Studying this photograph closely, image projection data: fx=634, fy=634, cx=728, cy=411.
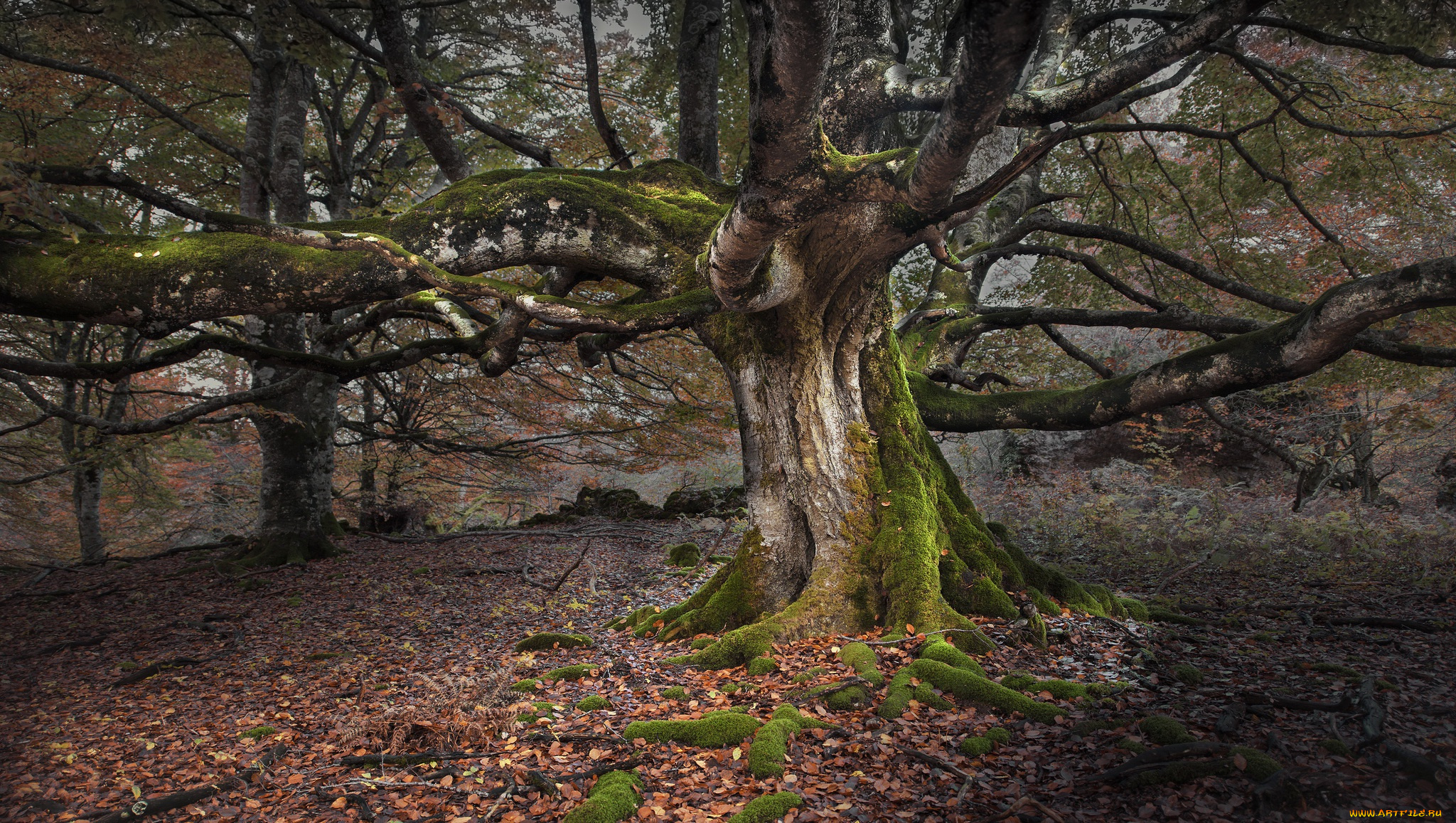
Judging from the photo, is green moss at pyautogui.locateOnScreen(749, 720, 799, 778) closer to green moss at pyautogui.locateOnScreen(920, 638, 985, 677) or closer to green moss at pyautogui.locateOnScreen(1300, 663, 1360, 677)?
green moss at pyautogui.locateOnScreen(920, 638, 985, 677)

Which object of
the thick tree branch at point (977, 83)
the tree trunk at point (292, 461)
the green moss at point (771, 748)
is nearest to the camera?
the thick tree branch at point (977, 83)

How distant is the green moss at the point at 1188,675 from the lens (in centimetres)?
382

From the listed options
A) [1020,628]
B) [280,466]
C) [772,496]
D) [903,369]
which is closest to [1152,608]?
[1020,628]

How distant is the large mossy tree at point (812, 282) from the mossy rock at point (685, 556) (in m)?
2.94

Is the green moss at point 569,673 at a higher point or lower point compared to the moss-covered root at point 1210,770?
lower

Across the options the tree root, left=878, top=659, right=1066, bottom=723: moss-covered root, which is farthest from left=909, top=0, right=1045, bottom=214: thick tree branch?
the tree root

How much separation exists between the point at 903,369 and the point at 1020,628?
2.39 metres

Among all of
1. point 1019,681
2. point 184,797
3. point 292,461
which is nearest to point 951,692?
point 1019,681

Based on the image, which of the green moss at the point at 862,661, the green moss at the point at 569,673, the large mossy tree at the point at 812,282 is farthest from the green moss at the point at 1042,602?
the green moss at the point at 569,673

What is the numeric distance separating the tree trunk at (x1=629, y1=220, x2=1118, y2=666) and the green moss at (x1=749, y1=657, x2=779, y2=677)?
0.32 metres

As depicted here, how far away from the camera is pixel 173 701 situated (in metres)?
4.69

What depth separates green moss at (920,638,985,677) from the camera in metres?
4.00

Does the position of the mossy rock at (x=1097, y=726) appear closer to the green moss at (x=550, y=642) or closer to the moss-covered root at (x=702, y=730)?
the moss-covered root at (x=702, y=730)

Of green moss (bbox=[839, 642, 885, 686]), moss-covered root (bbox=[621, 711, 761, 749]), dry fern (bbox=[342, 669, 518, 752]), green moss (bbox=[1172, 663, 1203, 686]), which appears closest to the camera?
moss-covered root (bbox=[621, 711, 761, 749])
